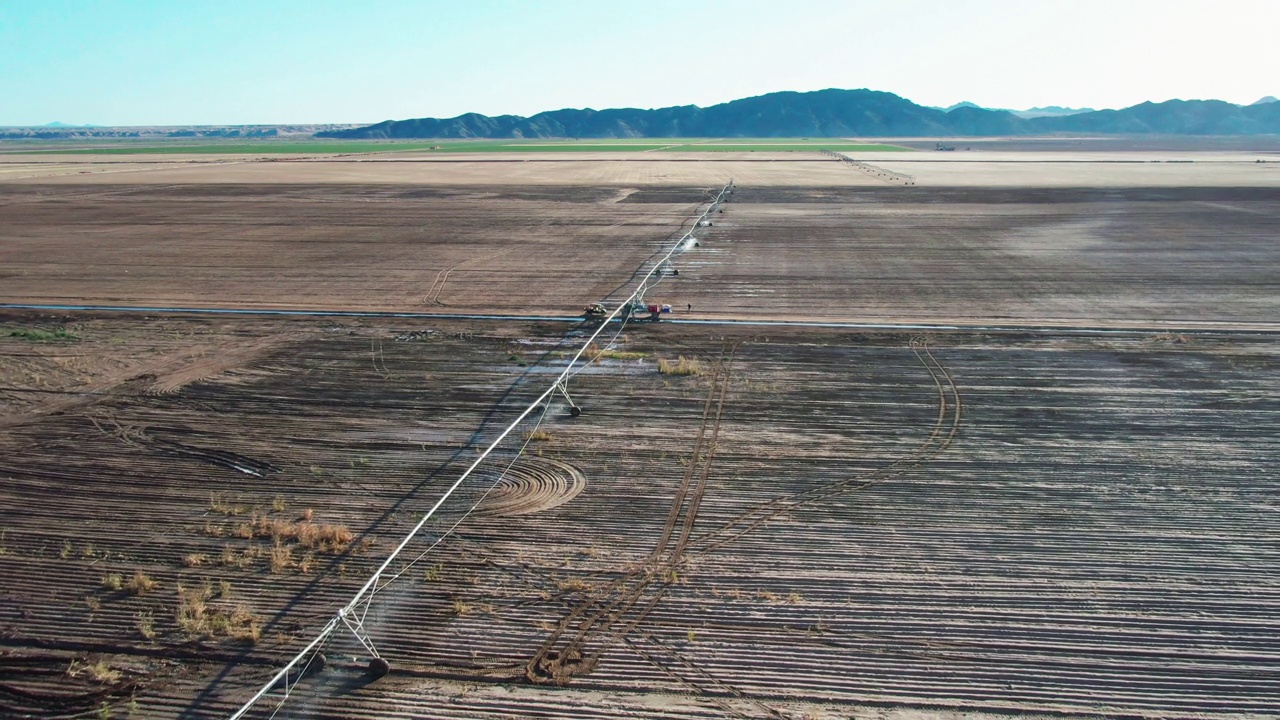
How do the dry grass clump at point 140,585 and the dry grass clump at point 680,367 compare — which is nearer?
the dry grass clump at point 140,585

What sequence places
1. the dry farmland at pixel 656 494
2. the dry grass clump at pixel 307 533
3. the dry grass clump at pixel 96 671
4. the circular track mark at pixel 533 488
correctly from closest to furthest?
the dry grass clump at pixel 96 671
the dry farmland at pixel 656 494
the dry grass clump at pixel 307 533
the circular track mark at pixel 533 488

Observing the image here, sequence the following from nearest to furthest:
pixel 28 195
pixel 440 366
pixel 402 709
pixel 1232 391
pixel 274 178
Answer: pixel 402 709 < pixel 1232 391 < pixel 440 366 < pixel 28 195 < pixel 274 178

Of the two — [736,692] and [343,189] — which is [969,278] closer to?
[736,692]

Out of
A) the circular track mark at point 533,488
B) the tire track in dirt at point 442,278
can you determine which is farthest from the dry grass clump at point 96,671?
the tire track in dirt at point 442,278

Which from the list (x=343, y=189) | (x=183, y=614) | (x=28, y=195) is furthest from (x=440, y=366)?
(x=28, y=195)

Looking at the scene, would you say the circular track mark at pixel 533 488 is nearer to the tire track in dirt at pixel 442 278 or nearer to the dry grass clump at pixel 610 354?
the dry grass clump at pixel 610 354

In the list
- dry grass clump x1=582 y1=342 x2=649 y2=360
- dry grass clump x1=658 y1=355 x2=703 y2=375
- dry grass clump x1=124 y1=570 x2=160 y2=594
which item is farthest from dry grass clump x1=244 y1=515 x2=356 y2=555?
dry grass clump x1=582 y1=342 x2=649 y2=360

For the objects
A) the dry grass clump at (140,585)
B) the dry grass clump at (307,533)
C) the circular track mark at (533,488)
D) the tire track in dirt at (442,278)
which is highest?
the tire track in dirt at (442,278)
